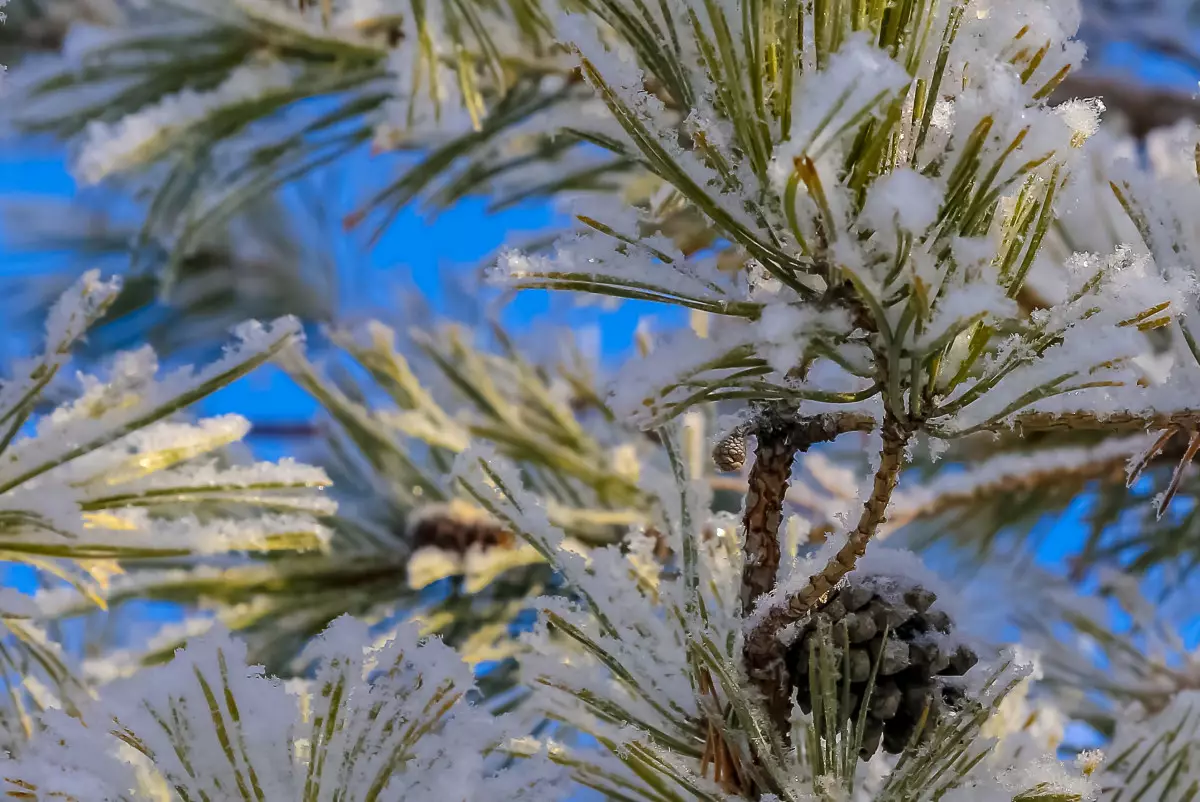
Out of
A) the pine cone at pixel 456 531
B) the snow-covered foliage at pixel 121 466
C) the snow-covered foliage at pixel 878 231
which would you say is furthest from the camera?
the pine cone at pixel 456 531

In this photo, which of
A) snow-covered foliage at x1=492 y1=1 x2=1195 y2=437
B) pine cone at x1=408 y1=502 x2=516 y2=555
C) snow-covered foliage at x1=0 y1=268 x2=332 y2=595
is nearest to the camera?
snow-covered foliage at x1=492 y1=1 x2=1195 y2=437

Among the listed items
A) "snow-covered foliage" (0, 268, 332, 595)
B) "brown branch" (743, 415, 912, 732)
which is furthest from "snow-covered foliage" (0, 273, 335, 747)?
"brown branch" (743, 415, 912, 732)

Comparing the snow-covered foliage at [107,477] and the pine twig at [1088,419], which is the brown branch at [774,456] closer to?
the pine twig at [1088,419]

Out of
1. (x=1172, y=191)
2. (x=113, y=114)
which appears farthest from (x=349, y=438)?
(x=1172, y=191)

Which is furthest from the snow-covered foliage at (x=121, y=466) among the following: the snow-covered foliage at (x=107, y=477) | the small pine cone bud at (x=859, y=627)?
the small pine cone bud at (x=859, y=627)

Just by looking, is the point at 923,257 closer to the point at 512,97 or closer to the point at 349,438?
the point at 512,97

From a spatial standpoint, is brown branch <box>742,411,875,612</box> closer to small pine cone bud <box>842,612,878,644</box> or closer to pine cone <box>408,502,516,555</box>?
small pine cone bud <box>842,612,878,644</box>
